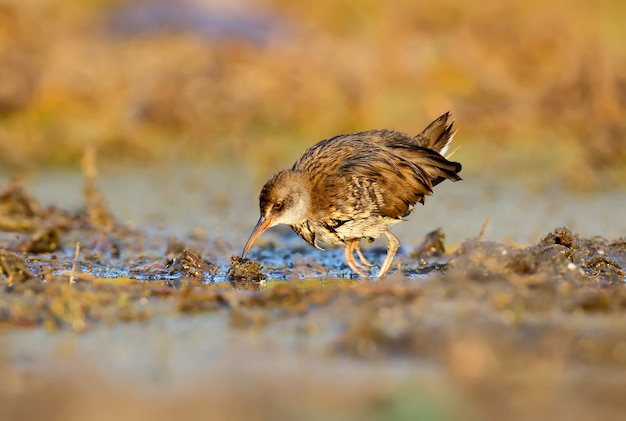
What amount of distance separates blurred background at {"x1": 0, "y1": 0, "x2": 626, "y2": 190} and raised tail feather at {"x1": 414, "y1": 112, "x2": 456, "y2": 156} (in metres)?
4.52

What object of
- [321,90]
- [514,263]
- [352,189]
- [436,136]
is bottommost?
[514,263]

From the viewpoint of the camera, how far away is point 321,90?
17.4m

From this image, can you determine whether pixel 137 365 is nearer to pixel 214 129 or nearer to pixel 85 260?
pixel 85 260

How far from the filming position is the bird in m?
8.66

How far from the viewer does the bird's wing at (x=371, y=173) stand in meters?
8.68

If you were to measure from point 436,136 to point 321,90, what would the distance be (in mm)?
7612

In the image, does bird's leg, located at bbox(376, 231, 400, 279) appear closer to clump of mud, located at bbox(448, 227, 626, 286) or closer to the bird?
the bird

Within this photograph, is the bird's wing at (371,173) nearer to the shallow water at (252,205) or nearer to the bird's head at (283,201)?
the bird's head at (283,201)

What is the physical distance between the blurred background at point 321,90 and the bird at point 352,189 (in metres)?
5.21

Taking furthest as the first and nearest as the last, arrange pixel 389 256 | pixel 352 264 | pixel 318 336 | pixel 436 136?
pixel 436 136 → pixel 352 264 → pixel 389 256 → pixel 318 336

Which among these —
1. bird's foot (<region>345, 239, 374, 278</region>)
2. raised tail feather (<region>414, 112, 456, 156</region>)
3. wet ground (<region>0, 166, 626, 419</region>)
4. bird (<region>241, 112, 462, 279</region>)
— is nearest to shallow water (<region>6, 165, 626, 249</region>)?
raised tail feather (<region>414, 112, 456, 156</region>)

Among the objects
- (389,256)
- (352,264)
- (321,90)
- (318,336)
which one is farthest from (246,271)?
(321,90)

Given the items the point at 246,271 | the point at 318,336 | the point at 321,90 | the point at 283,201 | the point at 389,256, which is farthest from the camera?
the point at 321,90

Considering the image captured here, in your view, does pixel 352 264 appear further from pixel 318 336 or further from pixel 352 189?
pixel 318 336
